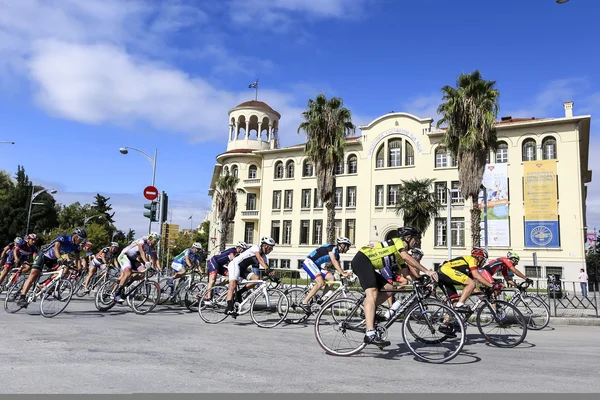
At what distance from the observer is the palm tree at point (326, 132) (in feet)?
104

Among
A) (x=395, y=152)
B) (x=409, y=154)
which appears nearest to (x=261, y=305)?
(x=409, y=154)

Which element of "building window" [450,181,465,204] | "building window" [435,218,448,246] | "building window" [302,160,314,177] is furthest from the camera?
"building window" [302,160,314,177]

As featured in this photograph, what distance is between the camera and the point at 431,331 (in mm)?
6219

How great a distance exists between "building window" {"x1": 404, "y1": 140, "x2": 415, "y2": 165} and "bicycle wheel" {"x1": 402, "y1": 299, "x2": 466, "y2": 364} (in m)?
38.3

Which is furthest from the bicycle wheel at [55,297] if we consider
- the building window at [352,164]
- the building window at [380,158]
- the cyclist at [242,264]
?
the building window at [352,164]

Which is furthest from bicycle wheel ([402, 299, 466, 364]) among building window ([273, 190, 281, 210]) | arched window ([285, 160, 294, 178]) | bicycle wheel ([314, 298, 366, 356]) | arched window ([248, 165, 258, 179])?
arched window ([248, 165, 258, 179])

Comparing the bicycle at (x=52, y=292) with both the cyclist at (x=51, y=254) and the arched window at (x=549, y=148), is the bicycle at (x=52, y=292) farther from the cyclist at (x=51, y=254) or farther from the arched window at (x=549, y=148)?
the arched window at (x=549, y=148)

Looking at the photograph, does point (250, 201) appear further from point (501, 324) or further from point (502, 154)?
point (501, 324)

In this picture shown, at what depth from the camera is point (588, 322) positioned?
11727 millimetres

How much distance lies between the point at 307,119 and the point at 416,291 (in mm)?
27356

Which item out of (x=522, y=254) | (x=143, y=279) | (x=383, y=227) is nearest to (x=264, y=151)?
(x=383, y=227)

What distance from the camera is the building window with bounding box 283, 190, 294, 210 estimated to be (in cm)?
4891

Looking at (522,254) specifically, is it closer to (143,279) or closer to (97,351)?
(143,279)

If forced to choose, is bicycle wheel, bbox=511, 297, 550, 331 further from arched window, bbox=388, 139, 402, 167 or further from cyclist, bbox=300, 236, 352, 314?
arched window, bbox=388, 139, 402, 167
